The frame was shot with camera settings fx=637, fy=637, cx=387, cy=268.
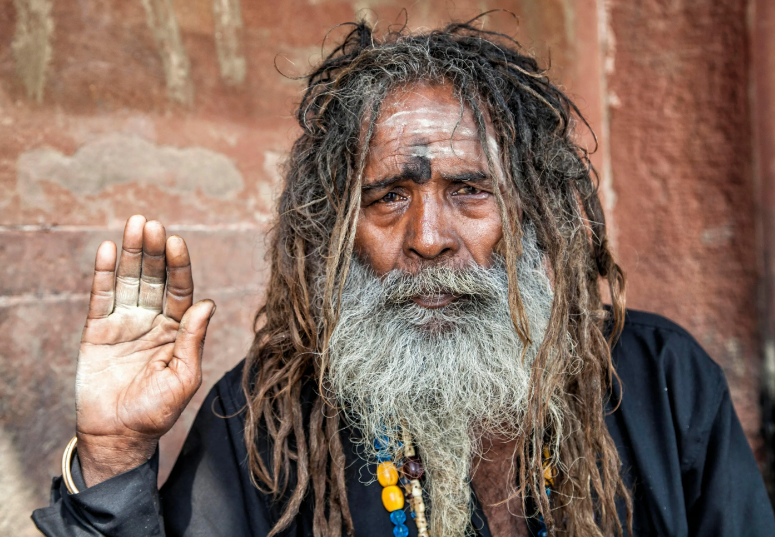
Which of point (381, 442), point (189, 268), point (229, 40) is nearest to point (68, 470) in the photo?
point (189, 268)

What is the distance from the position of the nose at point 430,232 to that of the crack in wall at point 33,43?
144 cm

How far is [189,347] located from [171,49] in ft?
4.50

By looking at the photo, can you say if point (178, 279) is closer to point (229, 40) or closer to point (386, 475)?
point (386, 475)

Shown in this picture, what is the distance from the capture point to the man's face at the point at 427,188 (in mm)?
1863

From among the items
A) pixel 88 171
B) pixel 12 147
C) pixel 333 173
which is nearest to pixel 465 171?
pixel 333 173

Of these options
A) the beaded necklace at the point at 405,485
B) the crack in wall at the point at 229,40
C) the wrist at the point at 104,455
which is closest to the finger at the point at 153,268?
the wrist at the point at 104,455

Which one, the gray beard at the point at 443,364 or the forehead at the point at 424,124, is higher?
the forehead at the point at 424,124

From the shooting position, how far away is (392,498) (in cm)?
185

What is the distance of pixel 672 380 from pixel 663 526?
43 centimetres

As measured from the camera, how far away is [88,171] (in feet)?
7.72

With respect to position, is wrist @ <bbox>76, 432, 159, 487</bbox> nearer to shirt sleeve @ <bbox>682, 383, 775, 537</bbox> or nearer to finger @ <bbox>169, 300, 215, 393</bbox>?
finger @ <bbox>169, 300, 215, 393</bbox>

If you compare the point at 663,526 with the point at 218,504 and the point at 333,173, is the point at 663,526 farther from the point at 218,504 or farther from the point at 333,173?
the point at 333,173

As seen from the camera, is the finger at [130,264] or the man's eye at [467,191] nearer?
the finger at [130,264]

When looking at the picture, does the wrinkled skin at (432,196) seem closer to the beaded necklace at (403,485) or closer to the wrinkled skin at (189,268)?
the wrinkled skin at (189,268)
